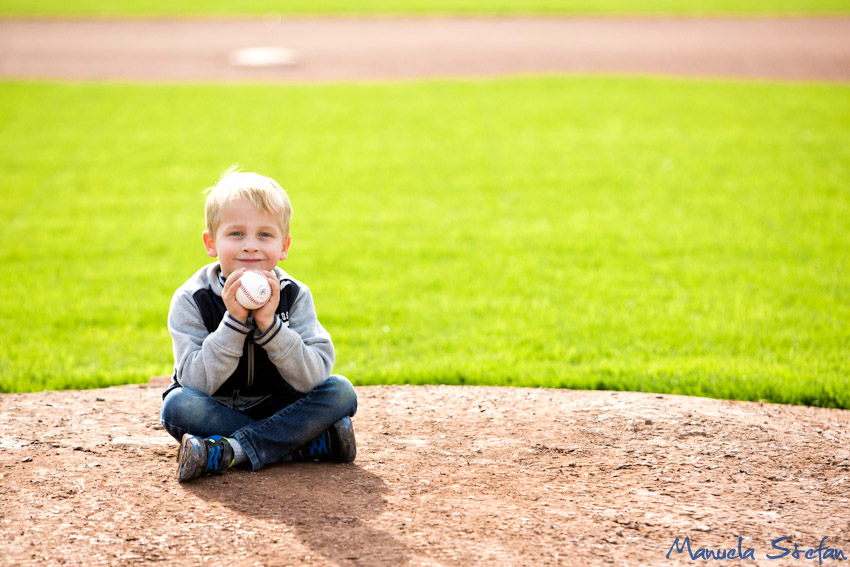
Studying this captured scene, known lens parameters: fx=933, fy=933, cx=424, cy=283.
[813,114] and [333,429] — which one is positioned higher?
[813,114]

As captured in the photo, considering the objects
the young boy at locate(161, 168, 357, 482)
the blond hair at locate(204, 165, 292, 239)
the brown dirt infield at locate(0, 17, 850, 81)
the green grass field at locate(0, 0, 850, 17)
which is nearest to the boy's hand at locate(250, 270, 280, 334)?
the young boy at locate(161, 168, 357, 482)

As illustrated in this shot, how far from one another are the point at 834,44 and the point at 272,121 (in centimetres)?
1170

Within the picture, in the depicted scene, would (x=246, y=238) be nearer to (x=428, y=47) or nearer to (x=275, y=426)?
(x=275, y=426)

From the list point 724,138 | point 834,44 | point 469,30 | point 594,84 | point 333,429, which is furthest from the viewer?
point 469,30

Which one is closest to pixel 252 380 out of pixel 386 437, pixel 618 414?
pixel 386 437

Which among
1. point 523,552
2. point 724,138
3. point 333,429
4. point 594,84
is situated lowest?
point 523,552

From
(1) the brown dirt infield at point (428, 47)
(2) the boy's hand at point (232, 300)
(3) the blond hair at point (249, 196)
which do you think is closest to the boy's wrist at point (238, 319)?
(2) the boy's hand at point (232, 300)

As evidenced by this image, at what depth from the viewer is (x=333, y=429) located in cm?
383

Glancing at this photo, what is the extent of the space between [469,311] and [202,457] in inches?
137

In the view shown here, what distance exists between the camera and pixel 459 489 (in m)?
3.60

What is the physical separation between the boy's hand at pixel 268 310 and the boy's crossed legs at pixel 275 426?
0.42m

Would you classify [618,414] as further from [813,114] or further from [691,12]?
[691,12]

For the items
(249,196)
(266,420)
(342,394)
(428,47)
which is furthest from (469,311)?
(428,47)

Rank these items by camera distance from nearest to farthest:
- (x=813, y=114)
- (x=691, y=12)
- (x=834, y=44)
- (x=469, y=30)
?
(x=813, y=114) → (x=834, y=44) → (x=469, y=30) → (x=691, y=12)
